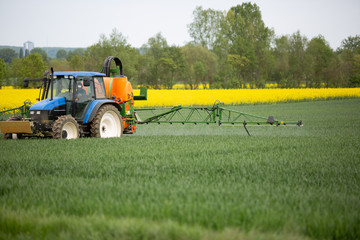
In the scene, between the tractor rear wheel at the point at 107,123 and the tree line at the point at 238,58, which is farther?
the tree line at the point at 238,58

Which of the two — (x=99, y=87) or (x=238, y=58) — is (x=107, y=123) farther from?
(x=238, y=58)

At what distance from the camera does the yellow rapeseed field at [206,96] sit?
3681cm

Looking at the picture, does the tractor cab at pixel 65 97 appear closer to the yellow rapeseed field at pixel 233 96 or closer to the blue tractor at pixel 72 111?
the blue tractor at pixel 72 111

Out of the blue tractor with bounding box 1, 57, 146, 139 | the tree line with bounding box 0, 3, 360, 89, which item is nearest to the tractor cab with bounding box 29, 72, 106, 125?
the blue tractor with bounding box 1, 57, 146, 139

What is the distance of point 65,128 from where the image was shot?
43.4ft

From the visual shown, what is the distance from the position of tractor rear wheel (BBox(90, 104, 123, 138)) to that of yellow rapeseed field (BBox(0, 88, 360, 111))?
20.5 m

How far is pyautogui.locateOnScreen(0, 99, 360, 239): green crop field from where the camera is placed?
4.84m

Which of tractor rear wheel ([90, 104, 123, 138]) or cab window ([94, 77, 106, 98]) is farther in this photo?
cab window ([94, 77, 106, 98])

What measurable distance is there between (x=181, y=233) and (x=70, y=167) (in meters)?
4.77

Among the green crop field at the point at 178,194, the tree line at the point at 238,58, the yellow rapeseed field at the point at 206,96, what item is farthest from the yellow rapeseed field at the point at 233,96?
the green crop field at the point at 178,194

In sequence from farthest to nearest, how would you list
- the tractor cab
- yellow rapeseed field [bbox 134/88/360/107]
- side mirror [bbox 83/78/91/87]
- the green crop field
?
yellow rapeseed field [bbox 134/88/360/107]
the tractor cab
side mirror [bbox 83/78/91/87]
the green crop field

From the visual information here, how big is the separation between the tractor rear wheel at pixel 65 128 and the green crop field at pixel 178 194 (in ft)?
6.09

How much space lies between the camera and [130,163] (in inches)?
358

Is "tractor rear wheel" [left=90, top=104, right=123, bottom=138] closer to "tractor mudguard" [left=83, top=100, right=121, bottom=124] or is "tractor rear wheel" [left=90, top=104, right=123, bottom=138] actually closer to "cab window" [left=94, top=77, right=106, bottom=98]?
"tractor mudguard" [left=83, top=100, right=121, bottom=124]
